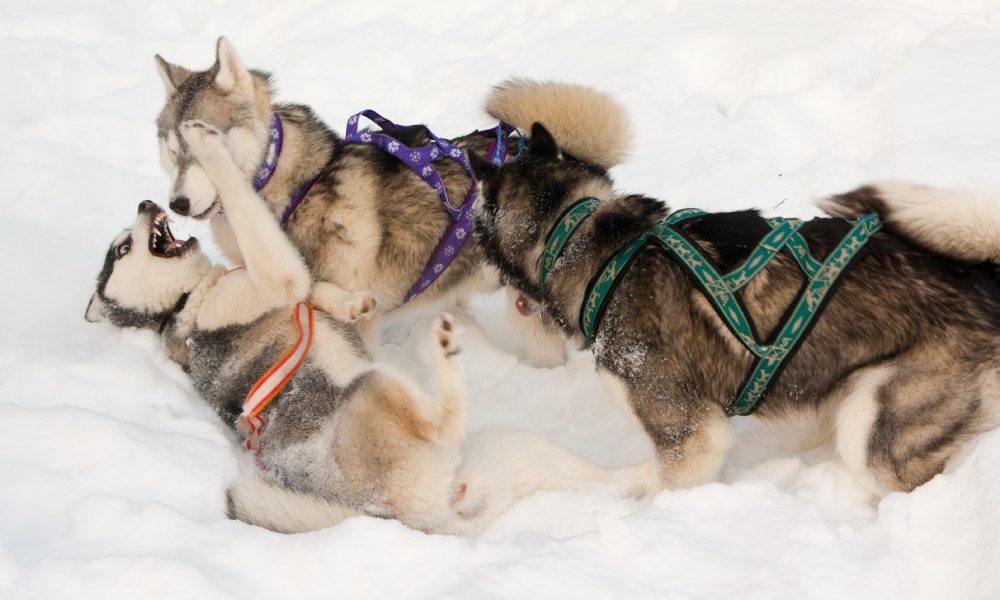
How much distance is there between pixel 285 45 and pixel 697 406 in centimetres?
572

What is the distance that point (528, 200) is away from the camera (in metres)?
3.10

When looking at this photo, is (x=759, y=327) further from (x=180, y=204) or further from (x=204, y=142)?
(x=180, y=204)

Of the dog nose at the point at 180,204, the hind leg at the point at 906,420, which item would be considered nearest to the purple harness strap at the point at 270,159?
the dog nose at the point at 180,204

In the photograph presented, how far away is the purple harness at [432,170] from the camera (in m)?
3.64

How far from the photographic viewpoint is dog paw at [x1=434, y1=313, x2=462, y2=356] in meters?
2.88

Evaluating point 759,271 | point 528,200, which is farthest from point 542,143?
point 759,271

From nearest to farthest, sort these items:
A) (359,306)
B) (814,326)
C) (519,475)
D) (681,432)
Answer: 1. (814,326)
2. (681,432)
3. (519,475)
4. (359,306)

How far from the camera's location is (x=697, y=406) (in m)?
2.83

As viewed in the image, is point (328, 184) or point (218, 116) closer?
point (218, 116)

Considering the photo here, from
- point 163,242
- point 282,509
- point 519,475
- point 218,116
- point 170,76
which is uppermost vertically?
point 170,76

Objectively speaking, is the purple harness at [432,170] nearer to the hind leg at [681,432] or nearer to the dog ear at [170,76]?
the dog ear at [170,76]

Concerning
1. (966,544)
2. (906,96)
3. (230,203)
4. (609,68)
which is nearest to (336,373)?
(230,203)

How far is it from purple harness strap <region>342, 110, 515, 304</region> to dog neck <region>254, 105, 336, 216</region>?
0.67 feet

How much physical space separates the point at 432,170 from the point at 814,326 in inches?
75.9
